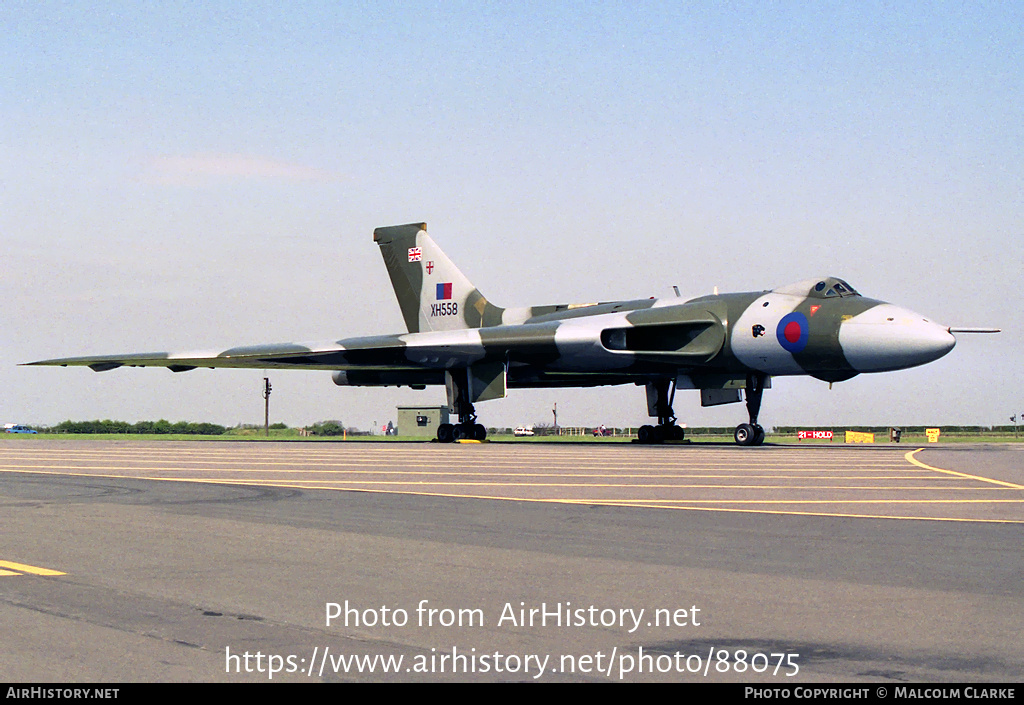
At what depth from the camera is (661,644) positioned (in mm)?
5320

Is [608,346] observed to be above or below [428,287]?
below

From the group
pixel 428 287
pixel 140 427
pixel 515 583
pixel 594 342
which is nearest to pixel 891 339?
pixel 594 342

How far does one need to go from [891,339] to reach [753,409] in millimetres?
5851

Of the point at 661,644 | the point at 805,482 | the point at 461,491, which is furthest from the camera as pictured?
the point at 805,482

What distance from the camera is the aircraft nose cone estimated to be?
28.6 m

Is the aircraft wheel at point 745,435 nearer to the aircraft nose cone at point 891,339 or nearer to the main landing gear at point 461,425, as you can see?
the aircraft nose cone at point 891,339

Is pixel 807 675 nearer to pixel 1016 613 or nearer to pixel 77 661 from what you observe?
pixel 1016 613

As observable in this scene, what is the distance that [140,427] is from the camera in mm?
64062

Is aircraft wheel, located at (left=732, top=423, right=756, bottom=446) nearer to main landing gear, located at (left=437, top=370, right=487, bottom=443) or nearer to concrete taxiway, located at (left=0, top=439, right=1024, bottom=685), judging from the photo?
main landing gear, located at (left=437, top=370, right=487, bottom=443)

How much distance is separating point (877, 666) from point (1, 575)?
18.3 feet

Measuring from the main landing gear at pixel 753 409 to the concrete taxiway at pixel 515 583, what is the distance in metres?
18.2

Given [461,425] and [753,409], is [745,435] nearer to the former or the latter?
[753,409]
